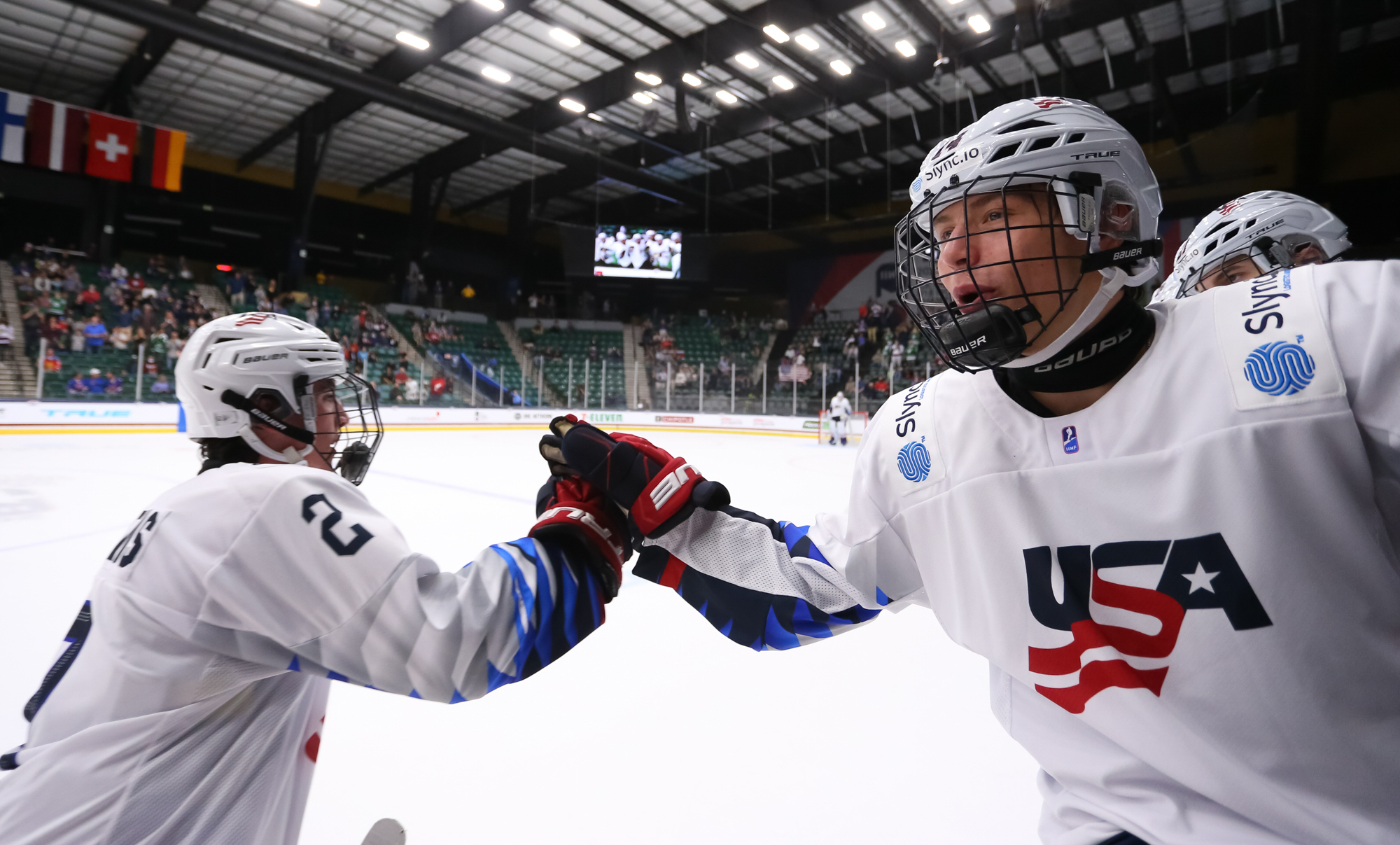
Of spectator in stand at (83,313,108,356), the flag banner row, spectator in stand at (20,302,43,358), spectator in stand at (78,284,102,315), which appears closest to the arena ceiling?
the flag banner row

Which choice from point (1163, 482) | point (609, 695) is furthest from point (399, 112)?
point (1163, 482)

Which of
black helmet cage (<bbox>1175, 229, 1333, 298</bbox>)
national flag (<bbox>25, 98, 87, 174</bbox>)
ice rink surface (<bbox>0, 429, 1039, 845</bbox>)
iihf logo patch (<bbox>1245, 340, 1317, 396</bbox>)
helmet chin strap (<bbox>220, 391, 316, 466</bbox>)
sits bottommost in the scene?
ice rink surface (<bbox>0, 429, 1039, 845</bbox>)

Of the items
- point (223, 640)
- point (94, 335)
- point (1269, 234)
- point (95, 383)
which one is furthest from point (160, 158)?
point (1269, 234)

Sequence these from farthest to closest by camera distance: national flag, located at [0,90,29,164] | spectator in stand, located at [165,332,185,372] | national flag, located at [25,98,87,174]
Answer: national flag, located at [25,98,87,174]
national flag, located at [0,90,29,164]
spectator in stand, located at [165,332,185,372]

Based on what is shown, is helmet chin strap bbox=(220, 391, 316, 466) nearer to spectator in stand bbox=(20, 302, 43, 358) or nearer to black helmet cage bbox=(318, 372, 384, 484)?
black helmet cage bbox=(318, 372, 384, 484)

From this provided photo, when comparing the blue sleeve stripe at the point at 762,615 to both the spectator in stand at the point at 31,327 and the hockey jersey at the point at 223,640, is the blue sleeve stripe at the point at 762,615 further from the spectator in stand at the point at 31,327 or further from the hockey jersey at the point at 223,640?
the spectator in stand at the point at 31,327

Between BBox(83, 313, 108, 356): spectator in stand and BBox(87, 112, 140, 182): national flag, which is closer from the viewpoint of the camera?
BBox(83, 313, 108, 356): spectator in stand

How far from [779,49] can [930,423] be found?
13.5m

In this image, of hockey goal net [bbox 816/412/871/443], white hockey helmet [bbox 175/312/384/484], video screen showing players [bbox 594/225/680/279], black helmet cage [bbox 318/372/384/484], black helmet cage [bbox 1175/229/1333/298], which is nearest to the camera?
white hockey helmet [bbox 175/312/384/484]

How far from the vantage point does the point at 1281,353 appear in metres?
0.85

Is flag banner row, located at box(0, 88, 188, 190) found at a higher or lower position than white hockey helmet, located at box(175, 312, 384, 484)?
higher

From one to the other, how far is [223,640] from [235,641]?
0.7 inches

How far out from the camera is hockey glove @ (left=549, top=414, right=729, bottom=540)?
1.28 meters

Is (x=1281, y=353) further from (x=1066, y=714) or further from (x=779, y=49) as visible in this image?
(x=779, y=49)
